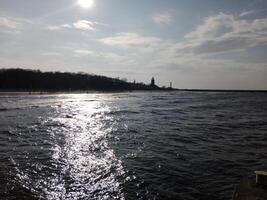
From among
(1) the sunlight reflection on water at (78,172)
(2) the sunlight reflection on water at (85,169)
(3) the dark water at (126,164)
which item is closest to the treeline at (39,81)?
(3) the dark water at (126,164)

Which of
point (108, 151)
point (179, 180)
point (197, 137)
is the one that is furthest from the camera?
point (197, 137)

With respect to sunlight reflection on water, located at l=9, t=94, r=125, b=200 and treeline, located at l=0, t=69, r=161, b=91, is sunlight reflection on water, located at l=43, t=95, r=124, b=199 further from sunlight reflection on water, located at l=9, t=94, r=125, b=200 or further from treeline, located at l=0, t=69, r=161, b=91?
treeline, located at l=0, t=69, r=161, b=91

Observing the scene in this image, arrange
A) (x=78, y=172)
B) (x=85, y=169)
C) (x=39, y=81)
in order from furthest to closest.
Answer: (x=39, y=81) → (x=85, y=169) → (x=78, y=172)

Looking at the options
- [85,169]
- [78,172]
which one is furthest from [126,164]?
[78,172]

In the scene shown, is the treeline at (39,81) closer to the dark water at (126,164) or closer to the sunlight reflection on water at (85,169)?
the dark water at (126,164)

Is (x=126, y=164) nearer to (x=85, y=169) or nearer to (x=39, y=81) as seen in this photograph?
(x=85, y=169)

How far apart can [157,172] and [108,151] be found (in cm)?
491

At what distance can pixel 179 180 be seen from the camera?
41.7 ft

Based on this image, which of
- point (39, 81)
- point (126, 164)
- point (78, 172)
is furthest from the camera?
point (39, 81)

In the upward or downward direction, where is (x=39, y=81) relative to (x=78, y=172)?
upward

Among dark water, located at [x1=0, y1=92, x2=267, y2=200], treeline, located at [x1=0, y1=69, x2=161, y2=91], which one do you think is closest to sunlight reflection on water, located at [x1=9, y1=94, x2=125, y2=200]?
dark water, located at [x1=0, y1=92, x2=267, y2=200]

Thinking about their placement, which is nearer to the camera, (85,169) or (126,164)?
(85,169)

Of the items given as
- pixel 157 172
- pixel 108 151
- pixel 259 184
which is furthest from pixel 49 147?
pixel 259 184

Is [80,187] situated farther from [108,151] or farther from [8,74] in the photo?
[8,74]
